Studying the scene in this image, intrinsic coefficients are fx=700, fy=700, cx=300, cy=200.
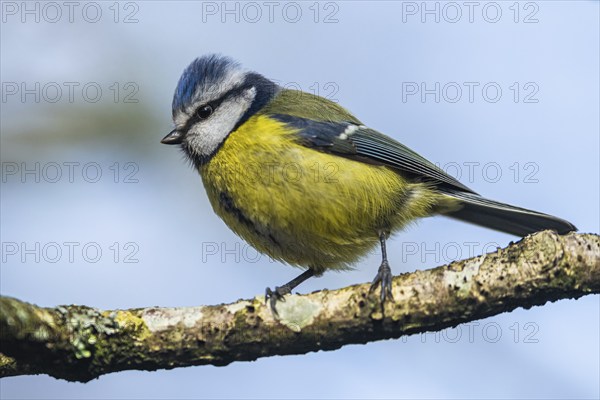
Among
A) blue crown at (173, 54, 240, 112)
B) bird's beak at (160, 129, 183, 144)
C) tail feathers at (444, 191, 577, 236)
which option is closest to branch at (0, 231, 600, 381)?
tail feathers at (444, 191, 577, 236)

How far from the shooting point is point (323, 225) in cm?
411

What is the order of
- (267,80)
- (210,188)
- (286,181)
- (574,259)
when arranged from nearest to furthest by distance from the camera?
(574,259), (286,181), (210,188), (267,80)

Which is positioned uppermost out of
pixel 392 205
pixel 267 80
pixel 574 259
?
pixel 267 80

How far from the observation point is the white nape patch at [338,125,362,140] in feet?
14.9

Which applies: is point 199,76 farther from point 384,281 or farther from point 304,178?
point 384,281

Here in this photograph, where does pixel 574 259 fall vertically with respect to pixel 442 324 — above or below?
above

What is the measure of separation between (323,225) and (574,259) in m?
1.47

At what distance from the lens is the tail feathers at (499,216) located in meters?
4.25

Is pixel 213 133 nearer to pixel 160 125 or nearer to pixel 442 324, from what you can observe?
pixel 160 125

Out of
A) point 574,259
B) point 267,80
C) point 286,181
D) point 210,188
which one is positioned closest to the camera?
point 574,259

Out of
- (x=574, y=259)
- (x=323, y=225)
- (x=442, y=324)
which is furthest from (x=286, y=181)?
(x=574, y=259)

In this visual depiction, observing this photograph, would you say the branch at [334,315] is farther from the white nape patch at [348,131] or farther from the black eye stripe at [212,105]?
the black eye stripe at [212,105]

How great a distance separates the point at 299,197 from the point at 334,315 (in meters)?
1.01

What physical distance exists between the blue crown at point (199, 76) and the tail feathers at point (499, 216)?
1.74 meters
